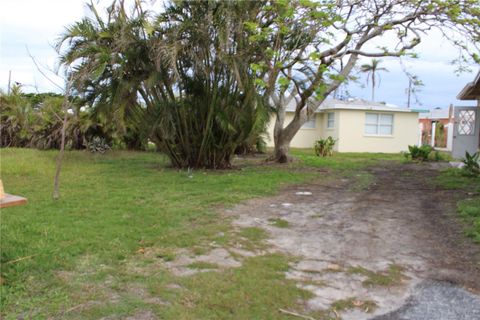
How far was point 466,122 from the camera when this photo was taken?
14.3 metres

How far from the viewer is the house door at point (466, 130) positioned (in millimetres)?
14086

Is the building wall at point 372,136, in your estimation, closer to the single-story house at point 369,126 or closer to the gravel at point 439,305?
the single-story house at point 369,126

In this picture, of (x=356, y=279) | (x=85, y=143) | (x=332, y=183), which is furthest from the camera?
(x=85, y=143)

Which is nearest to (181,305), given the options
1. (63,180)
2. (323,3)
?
(63,180)

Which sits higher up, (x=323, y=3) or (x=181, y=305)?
(x=323, y=3)

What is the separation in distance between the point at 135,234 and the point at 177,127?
7.08 m

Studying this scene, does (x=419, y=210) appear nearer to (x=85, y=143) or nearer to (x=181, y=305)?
(x=181, y=305)

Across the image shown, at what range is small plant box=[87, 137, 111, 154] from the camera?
18.3 meters

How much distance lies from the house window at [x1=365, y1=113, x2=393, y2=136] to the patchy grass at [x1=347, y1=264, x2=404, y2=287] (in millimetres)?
20808

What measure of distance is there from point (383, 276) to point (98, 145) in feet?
52.1

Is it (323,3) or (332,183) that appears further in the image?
(332,183)

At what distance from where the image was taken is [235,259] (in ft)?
15.8

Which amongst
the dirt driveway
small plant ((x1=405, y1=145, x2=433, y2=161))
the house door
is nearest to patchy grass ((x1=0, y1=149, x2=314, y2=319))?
the dirt driveway

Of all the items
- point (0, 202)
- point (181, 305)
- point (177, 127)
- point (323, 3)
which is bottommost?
point (181, 305)
